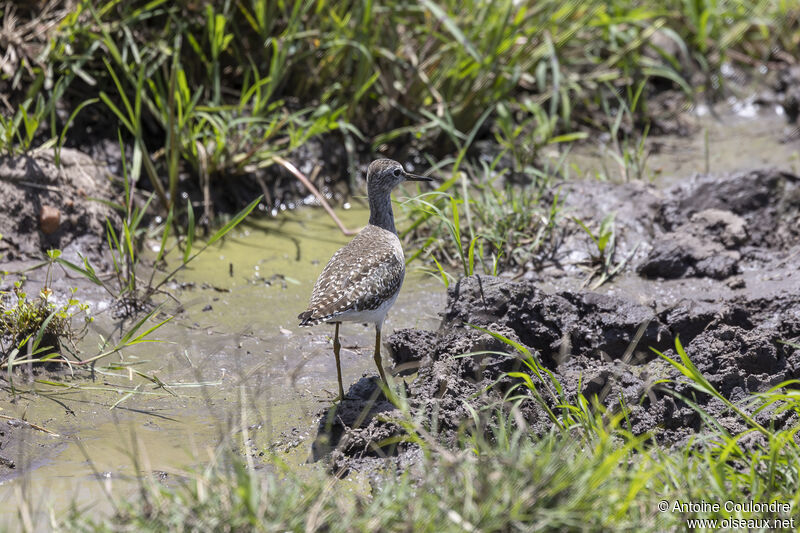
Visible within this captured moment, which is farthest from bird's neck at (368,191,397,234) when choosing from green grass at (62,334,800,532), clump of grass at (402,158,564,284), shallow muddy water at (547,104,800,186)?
green grass at (62,334,800,532)

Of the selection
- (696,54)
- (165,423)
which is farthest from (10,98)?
(696,54)

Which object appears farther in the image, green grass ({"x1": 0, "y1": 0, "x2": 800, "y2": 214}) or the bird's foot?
green grass ({"x1": 0, "y1": 0, "x2": 800, "y2": 214})

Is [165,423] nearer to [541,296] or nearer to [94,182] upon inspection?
[541,296]

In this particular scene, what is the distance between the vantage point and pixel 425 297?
6.68 m

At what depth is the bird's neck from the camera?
6.35 m

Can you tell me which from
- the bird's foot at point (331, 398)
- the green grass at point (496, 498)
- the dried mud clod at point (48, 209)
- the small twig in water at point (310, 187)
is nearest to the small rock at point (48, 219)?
the dried mud clod at point (48, 209)

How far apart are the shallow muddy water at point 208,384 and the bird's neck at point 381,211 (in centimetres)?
65

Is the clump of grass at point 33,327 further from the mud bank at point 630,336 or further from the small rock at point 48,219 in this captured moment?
the mud bank at point 630,336

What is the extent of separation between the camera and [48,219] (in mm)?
6562

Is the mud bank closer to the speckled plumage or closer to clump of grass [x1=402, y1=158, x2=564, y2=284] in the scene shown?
clump of grass [x1=402, y1=158, x2=564, y2=284]

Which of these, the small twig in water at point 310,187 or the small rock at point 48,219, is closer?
the small rock at point 48,219

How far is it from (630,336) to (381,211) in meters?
2.02

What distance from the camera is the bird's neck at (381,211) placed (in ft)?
20.8

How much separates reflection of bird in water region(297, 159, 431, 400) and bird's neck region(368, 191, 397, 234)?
0.20 meters
